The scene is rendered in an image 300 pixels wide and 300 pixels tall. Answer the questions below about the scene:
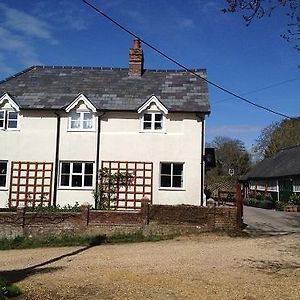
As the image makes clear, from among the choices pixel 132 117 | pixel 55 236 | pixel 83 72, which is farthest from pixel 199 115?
pixel 55 236

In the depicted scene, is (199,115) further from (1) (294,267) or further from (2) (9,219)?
(1) (294,267)

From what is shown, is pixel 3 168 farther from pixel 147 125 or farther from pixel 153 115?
pixel 153 115

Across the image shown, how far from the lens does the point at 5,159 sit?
24328mm

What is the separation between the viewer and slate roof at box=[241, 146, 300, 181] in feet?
134

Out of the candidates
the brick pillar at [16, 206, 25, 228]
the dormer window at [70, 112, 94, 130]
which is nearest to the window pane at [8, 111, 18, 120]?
the dormer window at [70, 112, 94, 130]

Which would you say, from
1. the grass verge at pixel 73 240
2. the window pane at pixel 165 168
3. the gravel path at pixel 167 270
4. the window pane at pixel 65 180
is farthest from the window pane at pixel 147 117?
the gravel path at pixel 167 270

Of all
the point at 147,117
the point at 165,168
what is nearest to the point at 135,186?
the point at 165,168

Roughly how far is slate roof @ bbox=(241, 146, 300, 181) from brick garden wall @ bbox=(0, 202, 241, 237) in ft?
67.8

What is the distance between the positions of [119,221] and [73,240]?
220 centimetres

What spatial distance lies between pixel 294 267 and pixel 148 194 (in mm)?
12444

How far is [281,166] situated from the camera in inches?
1779

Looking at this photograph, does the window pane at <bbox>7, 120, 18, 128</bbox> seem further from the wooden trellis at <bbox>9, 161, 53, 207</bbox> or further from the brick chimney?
the brick chimney

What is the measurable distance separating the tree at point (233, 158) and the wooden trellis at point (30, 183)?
53.1 meters

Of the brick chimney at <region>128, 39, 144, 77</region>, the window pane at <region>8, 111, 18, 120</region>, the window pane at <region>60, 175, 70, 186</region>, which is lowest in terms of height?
the window pane at <region>60, 175, 70, 186</region>
